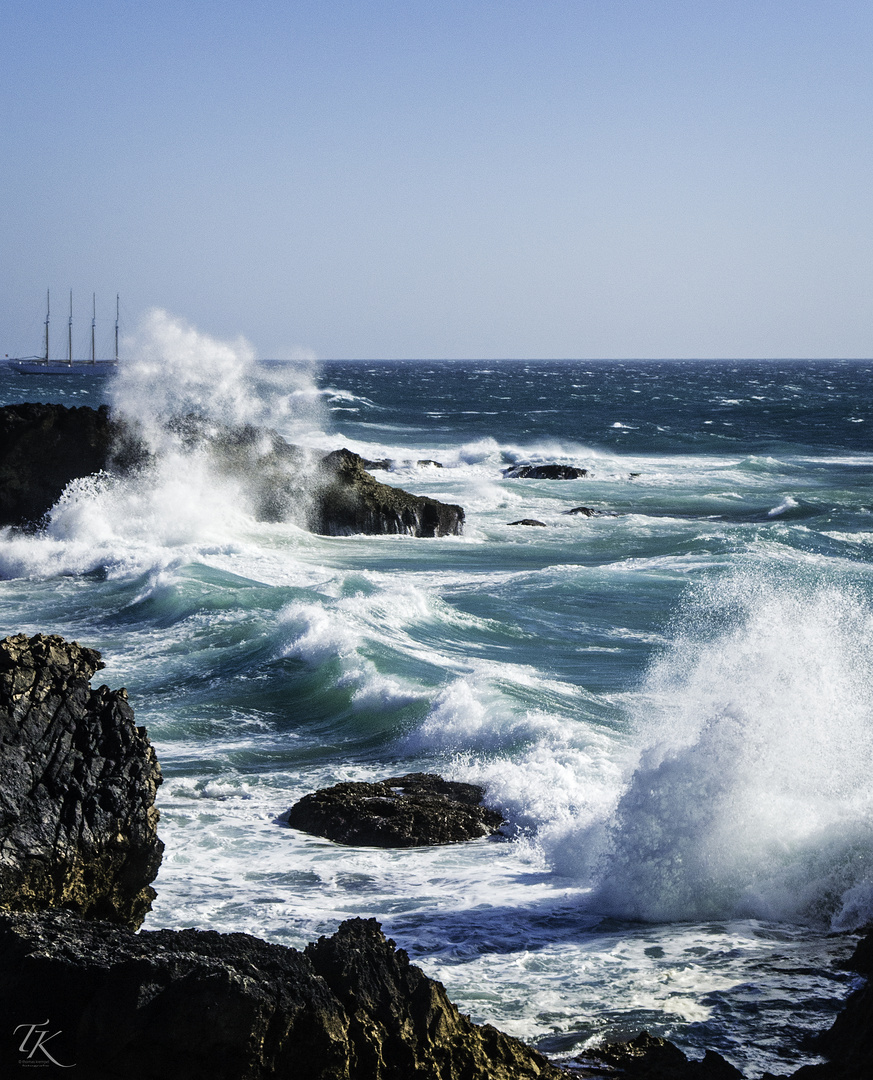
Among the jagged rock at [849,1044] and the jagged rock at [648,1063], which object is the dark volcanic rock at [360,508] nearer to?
the jagged rock at [648,1063]

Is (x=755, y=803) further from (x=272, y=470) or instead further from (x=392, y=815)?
(x=272, y=470)

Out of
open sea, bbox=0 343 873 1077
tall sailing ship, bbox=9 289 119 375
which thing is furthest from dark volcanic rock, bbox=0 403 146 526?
tall sailing ship, bbox=9 289 119 375

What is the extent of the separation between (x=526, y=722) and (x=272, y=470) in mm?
14637

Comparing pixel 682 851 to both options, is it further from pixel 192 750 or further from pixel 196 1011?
pixel 192 750

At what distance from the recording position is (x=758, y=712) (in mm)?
8617

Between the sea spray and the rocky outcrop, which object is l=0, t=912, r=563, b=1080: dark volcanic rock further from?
the rocky outcrop

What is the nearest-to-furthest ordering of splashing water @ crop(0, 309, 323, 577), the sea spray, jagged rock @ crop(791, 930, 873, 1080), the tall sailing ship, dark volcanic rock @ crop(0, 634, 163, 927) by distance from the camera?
1. jagged rock @ crop(791, 930, 873, 1080)
2. dark volcanic rock @ crop(0, 634, 163, 927)
3. the sea spray
4. splashing water @ crop(0, 309, 323, 577)
5. the tall sailing ship

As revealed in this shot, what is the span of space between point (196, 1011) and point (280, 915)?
2922 mm

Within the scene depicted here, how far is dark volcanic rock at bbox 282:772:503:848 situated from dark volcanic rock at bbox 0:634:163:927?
230 cm

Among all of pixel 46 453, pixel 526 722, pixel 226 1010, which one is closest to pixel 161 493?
pixel 46 453

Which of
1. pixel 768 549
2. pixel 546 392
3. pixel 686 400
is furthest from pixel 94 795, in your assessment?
pixel 546 392

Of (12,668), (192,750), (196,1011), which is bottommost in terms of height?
(192,750)

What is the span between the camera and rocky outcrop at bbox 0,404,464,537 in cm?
2236

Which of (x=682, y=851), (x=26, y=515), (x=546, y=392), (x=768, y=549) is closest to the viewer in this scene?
(x=682, y=851)
